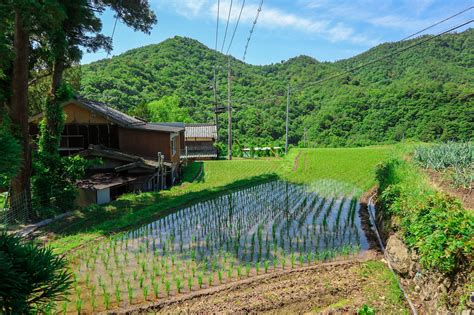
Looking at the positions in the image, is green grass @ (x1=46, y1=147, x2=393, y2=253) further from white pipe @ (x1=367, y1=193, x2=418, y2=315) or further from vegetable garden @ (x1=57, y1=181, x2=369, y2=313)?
white pipe @ (x1=367, y1=193, x2=418, y2=315)

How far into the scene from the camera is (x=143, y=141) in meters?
20.2

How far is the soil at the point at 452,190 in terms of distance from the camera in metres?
7.52

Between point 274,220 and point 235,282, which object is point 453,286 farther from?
point 274,220

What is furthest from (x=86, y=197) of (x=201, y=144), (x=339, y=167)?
(x=201, y=144)

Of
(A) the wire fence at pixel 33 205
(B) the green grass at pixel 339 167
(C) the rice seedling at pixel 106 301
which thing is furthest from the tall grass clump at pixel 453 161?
(A) the wire fence at pixel 33 205

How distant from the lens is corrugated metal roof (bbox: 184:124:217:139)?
119 feet

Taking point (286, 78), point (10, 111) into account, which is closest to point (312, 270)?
point (10, 111)

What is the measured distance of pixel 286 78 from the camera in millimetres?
65438

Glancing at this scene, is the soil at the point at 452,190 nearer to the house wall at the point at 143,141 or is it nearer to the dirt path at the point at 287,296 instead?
the dirt path at the point at 287,296

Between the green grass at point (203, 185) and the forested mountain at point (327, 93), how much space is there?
1643 cm

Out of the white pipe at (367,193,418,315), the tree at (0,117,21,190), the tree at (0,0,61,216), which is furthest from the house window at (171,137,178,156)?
the tree at (0,117,21,190)

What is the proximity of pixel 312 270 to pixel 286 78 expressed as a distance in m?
61.6

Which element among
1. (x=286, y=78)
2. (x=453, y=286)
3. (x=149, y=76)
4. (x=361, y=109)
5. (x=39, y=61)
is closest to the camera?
(x=453, y=286)

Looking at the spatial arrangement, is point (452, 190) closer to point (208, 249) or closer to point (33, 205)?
point (208, 249)
